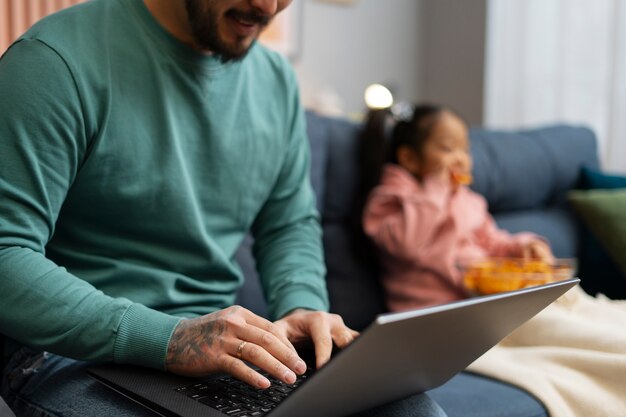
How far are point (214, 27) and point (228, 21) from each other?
3 centimetres

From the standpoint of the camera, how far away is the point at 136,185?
1054mm

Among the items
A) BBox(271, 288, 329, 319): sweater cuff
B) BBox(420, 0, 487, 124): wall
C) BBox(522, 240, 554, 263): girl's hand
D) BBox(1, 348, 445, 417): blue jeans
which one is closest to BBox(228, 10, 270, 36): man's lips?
BBox(271, 288, 329, 319): sweater cuff

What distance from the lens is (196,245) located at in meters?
1.13

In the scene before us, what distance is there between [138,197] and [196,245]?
0.12 meters

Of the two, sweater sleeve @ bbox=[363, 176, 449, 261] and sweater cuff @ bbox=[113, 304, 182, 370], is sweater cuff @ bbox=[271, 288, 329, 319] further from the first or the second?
sweater sleeve @ bbox=[363, 176, 449, 261]

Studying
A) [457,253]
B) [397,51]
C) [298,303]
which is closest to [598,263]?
[457,253]

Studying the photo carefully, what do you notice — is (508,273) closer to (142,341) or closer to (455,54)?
(142,341)

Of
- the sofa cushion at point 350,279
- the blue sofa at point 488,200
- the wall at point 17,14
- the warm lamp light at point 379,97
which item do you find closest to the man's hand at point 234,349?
the blue sofa at point 488,200

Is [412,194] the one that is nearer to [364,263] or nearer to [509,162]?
[364,263]

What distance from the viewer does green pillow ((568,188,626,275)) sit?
6.36 feet

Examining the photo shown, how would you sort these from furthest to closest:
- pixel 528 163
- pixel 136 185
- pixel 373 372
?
1. pixel 528 163
2. pixel 136 185
3. pixel 373 372

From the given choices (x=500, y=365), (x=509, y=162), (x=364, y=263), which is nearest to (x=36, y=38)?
(x=500, y=365)

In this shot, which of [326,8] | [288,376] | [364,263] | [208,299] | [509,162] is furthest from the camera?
[326,8]

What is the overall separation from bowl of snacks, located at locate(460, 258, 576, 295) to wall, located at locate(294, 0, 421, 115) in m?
1.29
